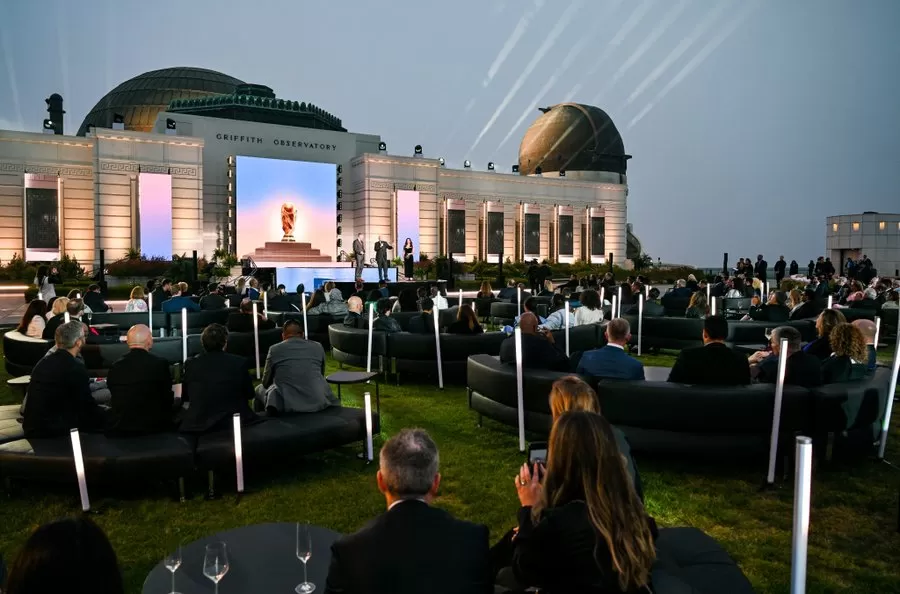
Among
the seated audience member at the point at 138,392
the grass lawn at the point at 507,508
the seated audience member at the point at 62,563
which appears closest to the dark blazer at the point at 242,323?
the grass lawn at the point at 507,508

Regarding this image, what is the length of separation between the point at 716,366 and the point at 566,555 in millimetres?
4305

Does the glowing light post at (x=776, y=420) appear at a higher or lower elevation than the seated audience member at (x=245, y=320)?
lower

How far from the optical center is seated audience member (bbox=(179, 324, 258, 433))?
593cm

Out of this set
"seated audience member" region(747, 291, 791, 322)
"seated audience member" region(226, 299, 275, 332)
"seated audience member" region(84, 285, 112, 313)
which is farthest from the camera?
"seated audience member" region(84, 285, 112, 313)

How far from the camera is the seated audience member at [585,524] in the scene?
8.00ft

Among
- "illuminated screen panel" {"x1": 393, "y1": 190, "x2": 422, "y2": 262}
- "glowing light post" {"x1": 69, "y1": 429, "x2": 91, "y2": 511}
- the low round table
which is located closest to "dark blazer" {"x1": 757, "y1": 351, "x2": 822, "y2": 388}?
the low round table

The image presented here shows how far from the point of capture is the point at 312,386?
6.80m

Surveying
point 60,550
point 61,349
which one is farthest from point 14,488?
point 60,550

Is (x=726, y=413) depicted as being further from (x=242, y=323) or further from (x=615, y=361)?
(x=242, y=323)

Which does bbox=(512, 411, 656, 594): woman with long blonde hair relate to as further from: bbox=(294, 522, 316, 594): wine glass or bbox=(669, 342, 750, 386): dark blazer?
bbox=(669, 342, 750, 386): dark blazer

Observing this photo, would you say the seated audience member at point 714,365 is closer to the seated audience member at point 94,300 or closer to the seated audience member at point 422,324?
the seated audience member at point 422,324

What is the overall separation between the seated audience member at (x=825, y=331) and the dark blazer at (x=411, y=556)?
6081 mm

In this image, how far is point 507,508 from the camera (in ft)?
17.9

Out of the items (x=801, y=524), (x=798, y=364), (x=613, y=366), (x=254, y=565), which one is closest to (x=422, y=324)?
(x=613, y=366)
